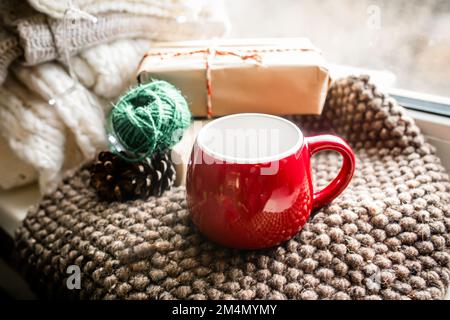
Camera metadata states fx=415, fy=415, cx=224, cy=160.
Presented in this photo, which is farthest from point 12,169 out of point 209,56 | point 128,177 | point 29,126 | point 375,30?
point 375,30

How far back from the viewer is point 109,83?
55 centimetres

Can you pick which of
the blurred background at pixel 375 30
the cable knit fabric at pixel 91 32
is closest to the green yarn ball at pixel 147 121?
the cable knit fabric at pixel 91 32

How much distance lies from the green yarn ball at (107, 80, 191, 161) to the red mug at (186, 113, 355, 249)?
5 cm

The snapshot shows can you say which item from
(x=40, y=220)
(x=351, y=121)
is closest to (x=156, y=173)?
(x=40, y=220)

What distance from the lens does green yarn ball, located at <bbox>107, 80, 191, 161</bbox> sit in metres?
0.43

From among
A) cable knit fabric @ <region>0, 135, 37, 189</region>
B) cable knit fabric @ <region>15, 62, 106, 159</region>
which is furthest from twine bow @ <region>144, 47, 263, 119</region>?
cable knit fabric @ <region>0, 135, 37, 189</region>

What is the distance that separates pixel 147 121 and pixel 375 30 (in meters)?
0.39

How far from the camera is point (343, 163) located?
422mm

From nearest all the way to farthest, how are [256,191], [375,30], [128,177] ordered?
[256,191], [128,177], [375,30]

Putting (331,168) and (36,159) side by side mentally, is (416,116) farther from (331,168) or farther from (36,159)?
(36,159)

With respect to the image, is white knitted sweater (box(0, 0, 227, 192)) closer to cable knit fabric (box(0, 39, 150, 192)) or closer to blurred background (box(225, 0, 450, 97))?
cable knit fabric (box(0, 39, 150, 192))

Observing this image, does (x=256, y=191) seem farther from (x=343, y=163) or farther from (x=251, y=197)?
(x=343, y=163)

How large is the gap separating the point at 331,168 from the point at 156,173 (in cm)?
22

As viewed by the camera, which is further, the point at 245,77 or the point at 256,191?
the point at 245,77
